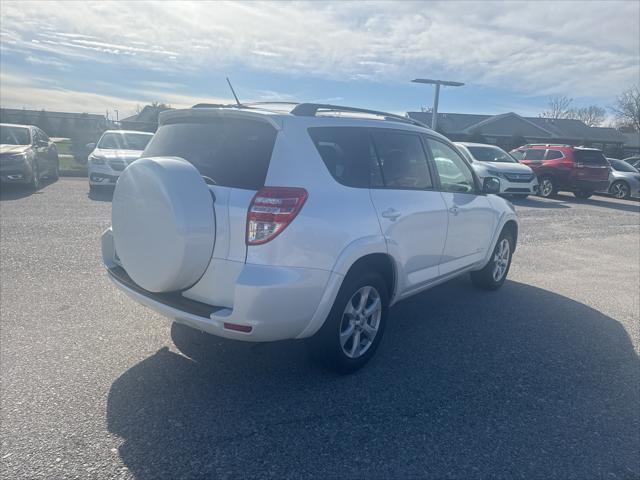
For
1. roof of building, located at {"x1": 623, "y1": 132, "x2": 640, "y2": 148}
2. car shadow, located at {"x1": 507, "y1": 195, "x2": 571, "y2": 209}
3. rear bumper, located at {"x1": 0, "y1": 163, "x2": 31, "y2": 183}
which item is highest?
roof of building, located at {"x1": 623, "y1": 132, "x2": 640, "y2": 148}

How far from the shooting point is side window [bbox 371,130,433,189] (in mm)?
4152

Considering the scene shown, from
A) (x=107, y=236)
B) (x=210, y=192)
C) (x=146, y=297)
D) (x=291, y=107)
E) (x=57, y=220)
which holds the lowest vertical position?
(x=57, y=220)

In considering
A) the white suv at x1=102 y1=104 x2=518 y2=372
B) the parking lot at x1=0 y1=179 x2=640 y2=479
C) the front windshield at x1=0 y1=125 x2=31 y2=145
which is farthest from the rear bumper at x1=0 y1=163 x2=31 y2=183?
the white suv at x1=102 y1=104 x2=518 y2=372

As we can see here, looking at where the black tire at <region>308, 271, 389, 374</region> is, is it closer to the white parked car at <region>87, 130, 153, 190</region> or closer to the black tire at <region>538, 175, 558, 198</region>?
the white parked car at <region>87, 130, 153, 190</region>

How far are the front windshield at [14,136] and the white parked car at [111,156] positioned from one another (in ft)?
5.62

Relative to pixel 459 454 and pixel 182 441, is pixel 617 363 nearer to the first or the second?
pixel 459 454

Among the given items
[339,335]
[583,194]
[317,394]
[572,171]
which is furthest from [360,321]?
[583,194]

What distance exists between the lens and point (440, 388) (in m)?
3.75

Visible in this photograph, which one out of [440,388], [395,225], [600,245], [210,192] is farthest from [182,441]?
[600,245]

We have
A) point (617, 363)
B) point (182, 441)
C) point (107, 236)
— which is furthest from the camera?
point (617, 363)

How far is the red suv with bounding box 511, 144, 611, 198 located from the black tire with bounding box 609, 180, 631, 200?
2.38m

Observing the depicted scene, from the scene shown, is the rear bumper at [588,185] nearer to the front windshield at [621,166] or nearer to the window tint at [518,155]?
the window tint at [518,155]

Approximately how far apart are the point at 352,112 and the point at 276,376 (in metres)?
2.24

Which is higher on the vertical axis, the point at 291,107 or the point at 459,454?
the point at 291,107
